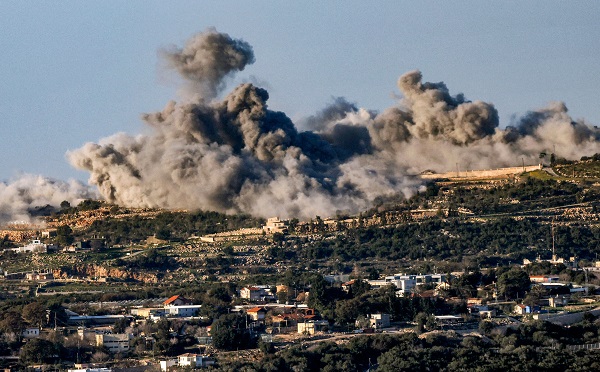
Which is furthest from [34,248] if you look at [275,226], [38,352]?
[38,352]

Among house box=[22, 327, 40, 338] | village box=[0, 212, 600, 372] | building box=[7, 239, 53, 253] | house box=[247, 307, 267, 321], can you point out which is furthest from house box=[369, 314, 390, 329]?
building box=[7, 239, 53, 253]

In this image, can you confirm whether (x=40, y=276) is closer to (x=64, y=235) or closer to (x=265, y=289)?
(x=64, y=235)

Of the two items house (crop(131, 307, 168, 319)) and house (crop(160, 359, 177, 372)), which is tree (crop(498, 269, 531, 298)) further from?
house (crop(160, 359, 177, 372))

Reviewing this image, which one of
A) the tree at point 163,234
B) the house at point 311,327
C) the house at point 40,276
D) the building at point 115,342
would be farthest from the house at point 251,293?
the tree at point 163,234

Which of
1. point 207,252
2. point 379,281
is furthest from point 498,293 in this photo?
point 207,252

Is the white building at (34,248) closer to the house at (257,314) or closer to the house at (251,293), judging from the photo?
the house at (251,293)
